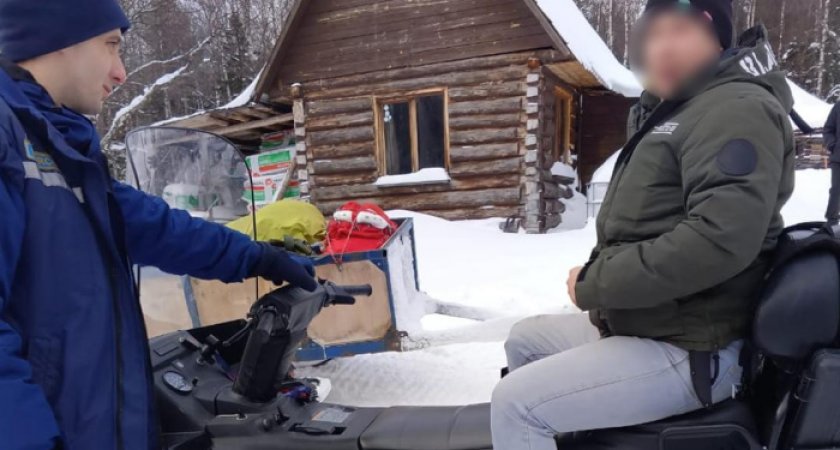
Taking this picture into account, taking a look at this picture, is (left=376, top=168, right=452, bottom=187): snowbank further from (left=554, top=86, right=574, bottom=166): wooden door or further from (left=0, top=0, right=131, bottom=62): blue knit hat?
(left=0, top=0, right=131, bottom=62): blue knit hat

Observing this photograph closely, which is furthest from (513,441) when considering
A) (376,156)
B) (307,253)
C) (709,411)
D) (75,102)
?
(376,156)

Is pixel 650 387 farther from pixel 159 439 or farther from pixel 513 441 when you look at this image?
pixel 159 439

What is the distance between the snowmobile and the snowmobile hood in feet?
1.07

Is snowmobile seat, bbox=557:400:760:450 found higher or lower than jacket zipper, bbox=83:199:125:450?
lower

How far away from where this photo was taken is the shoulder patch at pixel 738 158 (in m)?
1.09

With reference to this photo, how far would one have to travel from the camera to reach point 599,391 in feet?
4.05

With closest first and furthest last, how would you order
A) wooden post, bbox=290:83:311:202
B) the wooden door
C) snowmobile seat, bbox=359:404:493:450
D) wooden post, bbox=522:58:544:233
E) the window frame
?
snowmobile seat, bbox=359:404:493:450 → wooden post, bbox=522:58:544:233 → the window frame → wooden post, bbox=290:83:311:202 → the wooden door

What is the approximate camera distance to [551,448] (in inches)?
50.1

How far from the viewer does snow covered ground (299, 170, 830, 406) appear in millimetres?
2953

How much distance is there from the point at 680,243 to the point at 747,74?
43 cm

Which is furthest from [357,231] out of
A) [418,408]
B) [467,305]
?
[418,408]

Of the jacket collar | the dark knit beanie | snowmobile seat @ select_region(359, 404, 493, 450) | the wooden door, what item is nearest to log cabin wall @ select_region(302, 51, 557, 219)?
the wooden door

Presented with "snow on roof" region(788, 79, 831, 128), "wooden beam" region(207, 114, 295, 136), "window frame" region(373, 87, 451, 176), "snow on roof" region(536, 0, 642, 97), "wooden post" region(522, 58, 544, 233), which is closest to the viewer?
"snow on roof" region(536, 0, 642, 97)

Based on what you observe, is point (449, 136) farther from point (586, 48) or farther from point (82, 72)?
point (82, 72)
